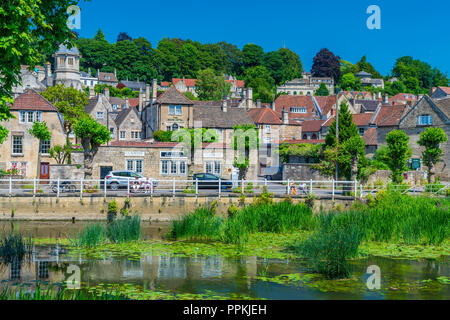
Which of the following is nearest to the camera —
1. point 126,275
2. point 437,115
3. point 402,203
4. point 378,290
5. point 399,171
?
point 378,290

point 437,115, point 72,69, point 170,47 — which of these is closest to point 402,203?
point 437,115

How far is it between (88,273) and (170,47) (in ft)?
507

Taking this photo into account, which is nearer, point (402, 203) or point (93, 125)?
point (402, 203)

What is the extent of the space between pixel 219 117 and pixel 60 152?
25.5 meters

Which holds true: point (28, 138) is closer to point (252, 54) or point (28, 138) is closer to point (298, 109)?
point (298, 109)

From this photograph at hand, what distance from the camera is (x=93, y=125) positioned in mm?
32656

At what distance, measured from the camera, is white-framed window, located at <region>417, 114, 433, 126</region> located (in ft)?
164

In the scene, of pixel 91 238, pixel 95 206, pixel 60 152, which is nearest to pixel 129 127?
pixel 60 152

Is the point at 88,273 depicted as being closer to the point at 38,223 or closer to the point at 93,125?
the point at 38,223

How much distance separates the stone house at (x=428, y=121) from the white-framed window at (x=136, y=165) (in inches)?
1059

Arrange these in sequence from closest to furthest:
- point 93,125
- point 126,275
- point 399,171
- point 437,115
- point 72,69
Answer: point 126,275, point 93,125, point 399,171, point 437,115, point 72,69

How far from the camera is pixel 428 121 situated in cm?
5009

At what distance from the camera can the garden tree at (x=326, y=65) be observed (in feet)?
543
